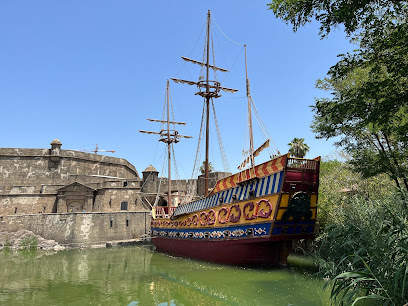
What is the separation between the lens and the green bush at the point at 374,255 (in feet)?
15.4

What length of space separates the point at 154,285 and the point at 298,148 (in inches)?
900

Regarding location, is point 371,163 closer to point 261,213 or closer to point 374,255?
point 261,213

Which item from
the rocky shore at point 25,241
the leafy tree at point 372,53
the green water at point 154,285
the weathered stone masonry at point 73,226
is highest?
the leafy tree at point 372,53

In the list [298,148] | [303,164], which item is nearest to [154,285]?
[303,164]

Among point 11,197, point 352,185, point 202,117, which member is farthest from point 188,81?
point 11,197

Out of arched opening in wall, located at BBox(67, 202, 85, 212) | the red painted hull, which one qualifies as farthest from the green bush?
arched opening in wall, located at BBox(67, 202, 85, 212)

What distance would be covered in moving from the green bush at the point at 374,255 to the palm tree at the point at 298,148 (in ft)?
73.1

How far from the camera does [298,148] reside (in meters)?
30.0

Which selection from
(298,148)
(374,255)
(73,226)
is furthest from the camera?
(298,148)

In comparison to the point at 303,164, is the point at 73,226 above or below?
below

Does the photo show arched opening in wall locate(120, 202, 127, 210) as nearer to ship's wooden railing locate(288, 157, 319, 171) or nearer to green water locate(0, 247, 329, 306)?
green water locate(0, 247, 329, 306)

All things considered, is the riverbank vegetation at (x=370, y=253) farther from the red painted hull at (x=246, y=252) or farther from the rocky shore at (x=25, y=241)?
the rocky shore at (x=25, y=241)

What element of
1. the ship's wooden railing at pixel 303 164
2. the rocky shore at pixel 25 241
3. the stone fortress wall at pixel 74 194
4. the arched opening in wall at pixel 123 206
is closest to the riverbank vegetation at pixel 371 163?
the ship's wooden railing at pixel 303 164

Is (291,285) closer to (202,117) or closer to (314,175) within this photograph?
(314,175)
